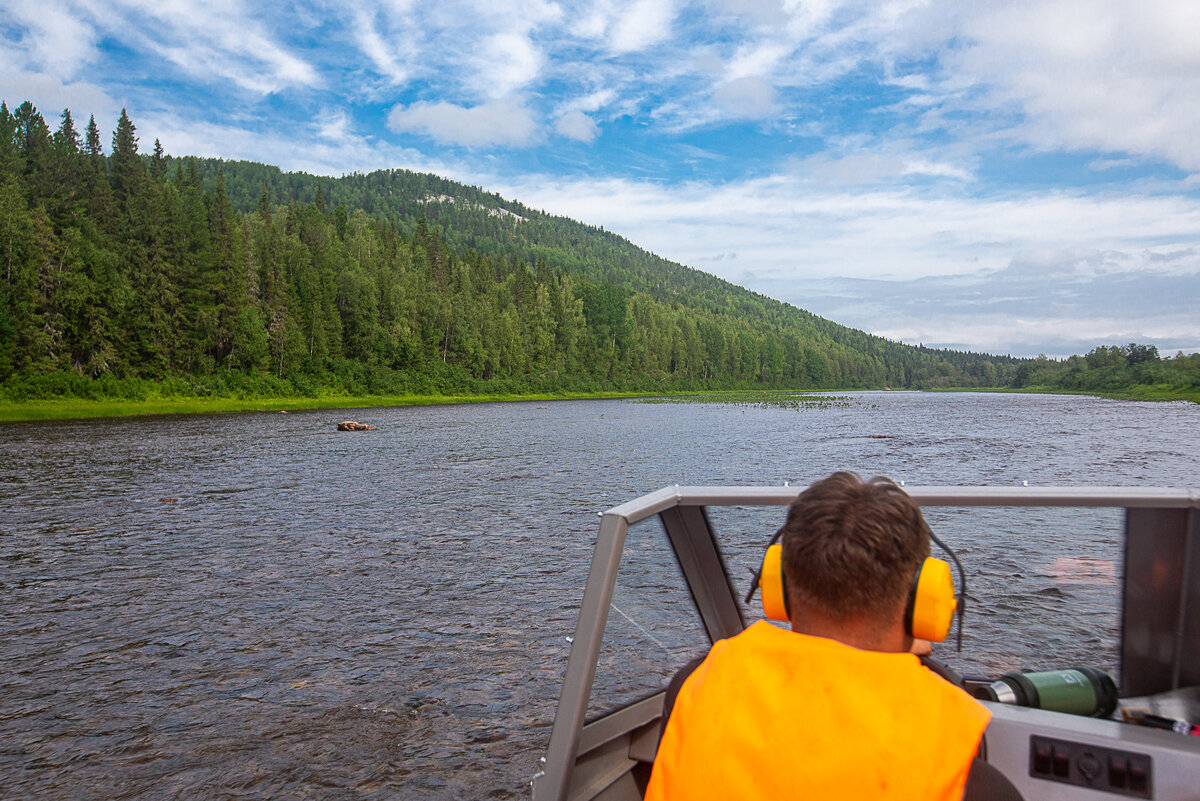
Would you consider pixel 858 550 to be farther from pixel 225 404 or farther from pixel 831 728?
pixel 225 404

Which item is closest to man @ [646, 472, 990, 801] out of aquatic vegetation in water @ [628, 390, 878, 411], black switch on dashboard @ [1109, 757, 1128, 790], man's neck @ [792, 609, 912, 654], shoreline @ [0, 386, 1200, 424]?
man's neck @ [792, 609, 912, 654]

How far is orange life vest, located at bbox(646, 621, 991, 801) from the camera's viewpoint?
1861mm

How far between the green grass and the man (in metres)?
61.9

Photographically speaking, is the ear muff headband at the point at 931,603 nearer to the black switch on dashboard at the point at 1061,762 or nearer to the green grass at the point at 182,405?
the black switch on dashboard at the point at 1061,762

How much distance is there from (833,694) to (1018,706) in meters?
1.62

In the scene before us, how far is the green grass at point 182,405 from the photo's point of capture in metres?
53.8

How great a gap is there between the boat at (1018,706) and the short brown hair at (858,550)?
93 cm

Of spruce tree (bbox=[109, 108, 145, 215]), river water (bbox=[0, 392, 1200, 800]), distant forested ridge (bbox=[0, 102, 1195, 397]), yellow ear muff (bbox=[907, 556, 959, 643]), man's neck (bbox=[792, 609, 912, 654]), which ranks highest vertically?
spruce tree (bbox=[109, 108, 145, 215])

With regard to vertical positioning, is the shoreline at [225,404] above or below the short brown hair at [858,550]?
below

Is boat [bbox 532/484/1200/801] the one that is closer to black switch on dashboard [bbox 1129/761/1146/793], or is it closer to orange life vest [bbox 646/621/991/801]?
black switch on dashboard [bbox 1129/761/1146/793]

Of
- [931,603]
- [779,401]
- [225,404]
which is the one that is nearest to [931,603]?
[931,603]

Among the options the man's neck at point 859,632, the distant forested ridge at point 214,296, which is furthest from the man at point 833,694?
the distant forested ridge at point 214,296

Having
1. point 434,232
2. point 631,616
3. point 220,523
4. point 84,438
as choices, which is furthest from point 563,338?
point 631,616

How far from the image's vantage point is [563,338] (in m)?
144
